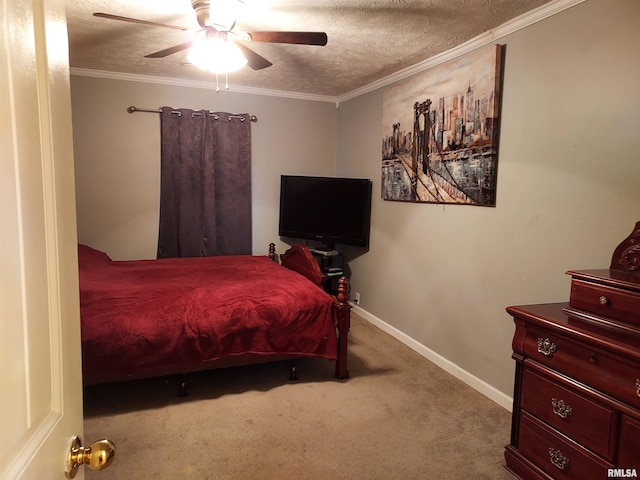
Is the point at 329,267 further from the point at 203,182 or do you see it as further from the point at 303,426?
the point at 303,426

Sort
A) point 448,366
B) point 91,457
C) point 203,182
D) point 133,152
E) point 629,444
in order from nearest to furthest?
point 91,457 → point 629,444 → point 448,366 → point 133,152 → point 203,182

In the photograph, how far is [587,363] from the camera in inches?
67.0

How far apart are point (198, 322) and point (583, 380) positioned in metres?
2.07

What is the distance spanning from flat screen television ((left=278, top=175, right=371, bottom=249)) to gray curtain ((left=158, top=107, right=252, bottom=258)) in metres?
0.47

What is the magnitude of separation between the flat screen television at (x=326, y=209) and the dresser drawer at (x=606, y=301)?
2651mm

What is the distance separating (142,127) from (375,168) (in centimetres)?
240

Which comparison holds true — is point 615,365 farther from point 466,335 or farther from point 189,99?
point 189,99

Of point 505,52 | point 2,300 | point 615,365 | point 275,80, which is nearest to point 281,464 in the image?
point 615,365

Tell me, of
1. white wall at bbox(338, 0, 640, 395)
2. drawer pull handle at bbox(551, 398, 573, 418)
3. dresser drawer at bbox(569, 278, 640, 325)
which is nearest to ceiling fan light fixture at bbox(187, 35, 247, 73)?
white wall at bbox(338, 0, 640, 395)

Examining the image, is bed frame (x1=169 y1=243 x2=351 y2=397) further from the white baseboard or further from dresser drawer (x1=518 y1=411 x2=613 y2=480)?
dresser drawer (x1=518 y1=411 x2=613 y2=480)

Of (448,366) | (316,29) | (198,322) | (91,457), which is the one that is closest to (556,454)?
(448,366)

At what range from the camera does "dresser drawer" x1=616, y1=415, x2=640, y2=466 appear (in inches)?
60.0

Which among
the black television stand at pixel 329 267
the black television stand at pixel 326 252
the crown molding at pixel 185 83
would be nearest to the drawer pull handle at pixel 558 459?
the black television stand at pixel 329 267

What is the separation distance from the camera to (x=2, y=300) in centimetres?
54
